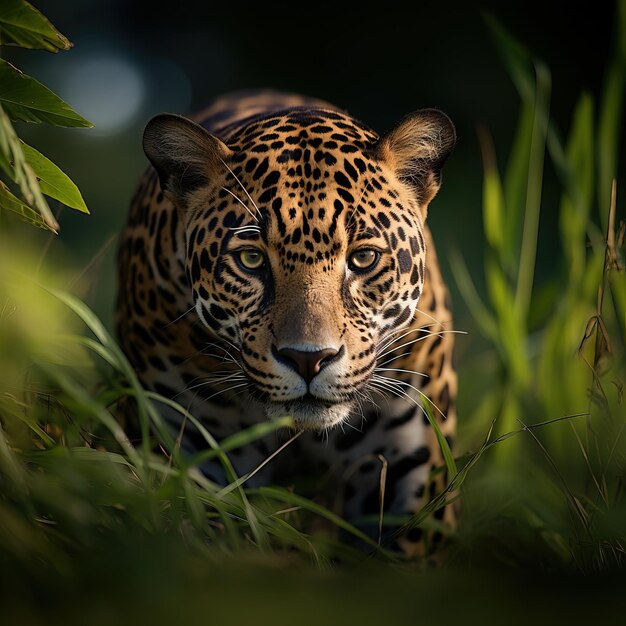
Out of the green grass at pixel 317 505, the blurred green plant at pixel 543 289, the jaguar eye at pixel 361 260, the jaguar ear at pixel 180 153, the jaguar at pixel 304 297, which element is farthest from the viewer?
the blurred green plant at pixel 543 289

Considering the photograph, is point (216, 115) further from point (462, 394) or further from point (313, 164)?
point (462, 394)

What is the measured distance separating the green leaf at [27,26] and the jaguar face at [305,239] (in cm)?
50

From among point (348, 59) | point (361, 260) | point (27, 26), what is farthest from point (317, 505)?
point (348, 59)

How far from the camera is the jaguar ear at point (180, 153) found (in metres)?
2.41

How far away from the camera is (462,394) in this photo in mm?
4258

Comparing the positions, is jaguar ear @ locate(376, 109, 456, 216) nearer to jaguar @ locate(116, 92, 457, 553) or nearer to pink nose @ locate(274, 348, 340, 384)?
jaguar @ locate(116, 92, 457, 553)

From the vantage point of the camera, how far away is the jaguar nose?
81.8 inches

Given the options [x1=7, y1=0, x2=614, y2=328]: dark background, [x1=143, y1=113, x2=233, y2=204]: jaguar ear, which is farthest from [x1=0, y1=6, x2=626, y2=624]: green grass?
[x1=7, y1=0, x2=614, y2=328]: dark background

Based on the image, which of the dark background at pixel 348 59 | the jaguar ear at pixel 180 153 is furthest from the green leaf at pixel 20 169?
the dark background at pixel 348 59

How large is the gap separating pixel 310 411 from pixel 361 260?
1.40ft

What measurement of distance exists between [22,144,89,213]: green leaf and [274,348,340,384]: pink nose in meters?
0.58

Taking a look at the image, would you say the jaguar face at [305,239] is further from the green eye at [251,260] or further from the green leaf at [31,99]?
the green leaf at [31,99]

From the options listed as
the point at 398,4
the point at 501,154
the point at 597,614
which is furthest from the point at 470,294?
the point at 398,4

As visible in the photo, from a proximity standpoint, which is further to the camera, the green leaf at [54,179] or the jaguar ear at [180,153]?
the jaguar ear at [180,153]
